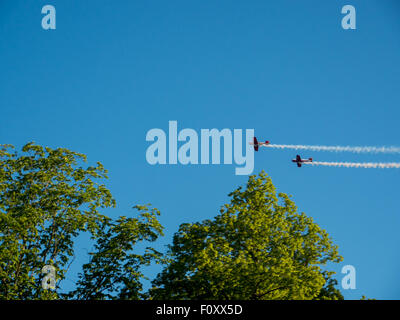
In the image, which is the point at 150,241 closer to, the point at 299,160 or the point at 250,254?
the point at 250,254

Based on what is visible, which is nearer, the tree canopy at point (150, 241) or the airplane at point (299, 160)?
the tree canopy at point (150, 241)

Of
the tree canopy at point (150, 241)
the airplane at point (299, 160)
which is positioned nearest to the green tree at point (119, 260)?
the tree canopy at point (150, 241)

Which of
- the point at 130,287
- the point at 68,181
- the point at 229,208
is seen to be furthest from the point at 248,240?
the point at 68,181

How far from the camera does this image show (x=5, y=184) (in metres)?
46.4

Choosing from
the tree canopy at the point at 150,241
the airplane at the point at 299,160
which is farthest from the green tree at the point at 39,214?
the airplane at the point at 299,160

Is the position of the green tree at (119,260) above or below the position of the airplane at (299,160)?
below

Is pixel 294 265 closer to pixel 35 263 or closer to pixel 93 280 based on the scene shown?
pixel 93 280

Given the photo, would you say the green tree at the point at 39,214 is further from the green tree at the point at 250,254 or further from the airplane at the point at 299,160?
the airplane at the point at 299,160

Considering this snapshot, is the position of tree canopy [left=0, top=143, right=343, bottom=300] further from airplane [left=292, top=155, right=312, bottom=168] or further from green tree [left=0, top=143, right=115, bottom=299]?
airplane [left=292, top=155, right=312, bottom=168]

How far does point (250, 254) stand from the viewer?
46.0 m

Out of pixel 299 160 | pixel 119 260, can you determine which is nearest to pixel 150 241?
pixel 119 260

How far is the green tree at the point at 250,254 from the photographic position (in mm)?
42531
